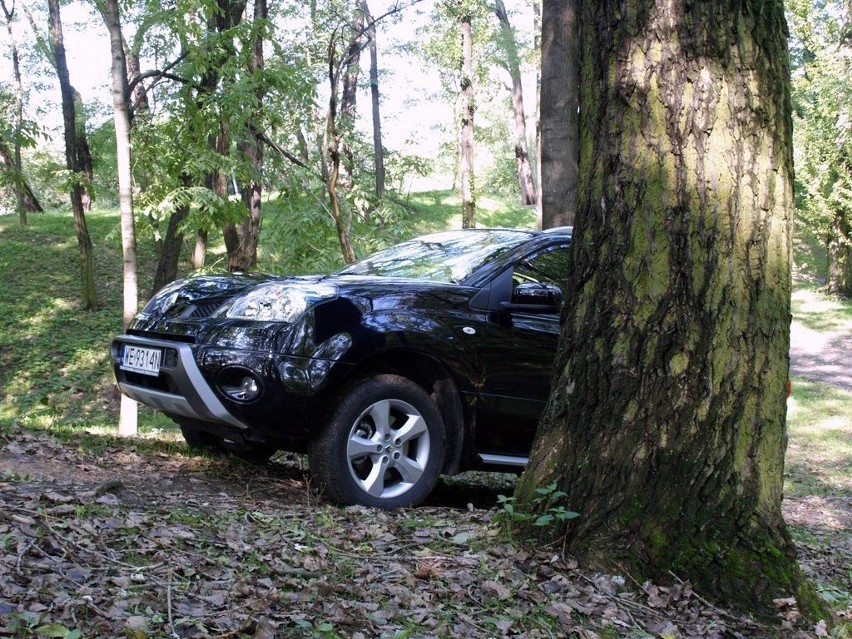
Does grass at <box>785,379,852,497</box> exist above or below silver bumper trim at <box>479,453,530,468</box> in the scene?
below

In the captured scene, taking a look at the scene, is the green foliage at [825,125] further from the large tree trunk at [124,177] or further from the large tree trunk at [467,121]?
the large tree trunk at [124,177]

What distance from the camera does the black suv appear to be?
4469 mm

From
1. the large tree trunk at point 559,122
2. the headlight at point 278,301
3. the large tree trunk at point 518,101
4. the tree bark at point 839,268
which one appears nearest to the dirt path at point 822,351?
the tree bark at point 839,268

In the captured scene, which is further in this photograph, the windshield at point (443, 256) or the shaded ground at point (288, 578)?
the windshield at point (443, 256)

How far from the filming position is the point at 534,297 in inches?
198

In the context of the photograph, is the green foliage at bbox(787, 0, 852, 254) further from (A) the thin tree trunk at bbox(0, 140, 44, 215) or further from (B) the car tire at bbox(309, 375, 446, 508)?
(B) the car tire at bbox(309, 375, 446, 508)

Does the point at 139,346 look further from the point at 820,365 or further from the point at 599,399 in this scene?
the point at 820,365

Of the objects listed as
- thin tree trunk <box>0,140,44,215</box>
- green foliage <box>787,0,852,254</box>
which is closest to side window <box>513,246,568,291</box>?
thin tree trunk <box>0,140,44,215</box>

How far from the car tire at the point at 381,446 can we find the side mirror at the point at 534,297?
0.81m

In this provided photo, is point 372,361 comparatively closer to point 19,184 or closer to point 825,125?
point 19,184

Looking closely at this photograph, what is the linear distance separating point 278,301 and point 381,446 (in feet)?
3.16

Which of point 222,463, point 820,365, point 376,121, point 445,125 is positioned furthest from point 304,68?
point 445,125

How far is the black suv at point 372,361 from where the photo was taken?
447cm

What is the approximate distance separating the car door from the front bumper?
58.5 inches
